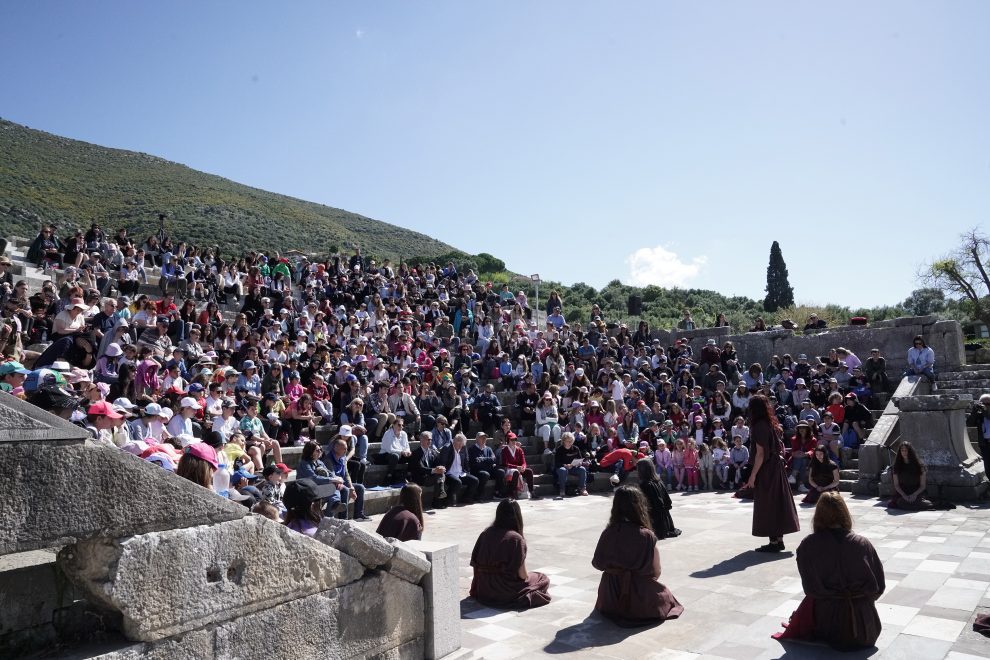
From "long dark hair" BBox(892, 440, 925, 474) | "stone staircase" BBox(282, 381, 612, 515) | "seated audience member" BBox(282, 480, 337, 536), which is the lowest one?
"stone staircase" BBox(282, 381, 612, 515)

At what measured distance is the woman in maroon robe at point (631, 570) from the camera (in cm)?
518

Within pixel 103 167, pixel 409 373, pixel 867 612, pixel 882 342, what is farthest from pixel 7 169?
pixel 867 612

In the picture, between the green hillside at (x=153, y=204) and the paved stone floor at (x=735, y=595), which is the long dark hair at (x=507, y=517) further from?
the green hillside at (x=153, y=204)

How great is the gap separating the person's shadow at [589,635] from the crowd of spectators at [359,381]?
89.2 inches

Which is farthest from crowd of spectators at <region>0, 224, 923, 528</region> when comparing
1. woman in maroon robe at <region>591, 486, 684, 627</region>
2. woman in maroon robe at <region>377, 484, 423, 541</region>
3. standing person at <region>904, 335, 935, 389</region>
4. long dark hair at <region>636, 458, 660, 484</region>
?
long dark hair at <region>636, 458, 660, 484</region>

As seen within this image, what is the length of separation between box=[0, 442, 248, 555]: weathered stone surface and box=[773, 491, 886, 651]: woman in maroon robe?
3.90 m

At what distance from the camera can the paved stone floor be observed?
15.2 feet

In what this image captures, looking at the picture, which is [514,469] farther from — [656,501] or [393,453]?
[656,501]

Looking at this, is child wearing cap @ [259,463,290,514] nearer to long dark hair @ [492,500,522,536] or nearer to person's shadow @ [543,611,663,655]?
long dark hair @ [492,500,522,536]

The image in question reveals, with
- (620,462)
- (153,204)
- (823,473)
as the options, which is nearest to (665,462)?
(620,462)

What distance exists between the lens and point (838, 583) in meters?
4.47

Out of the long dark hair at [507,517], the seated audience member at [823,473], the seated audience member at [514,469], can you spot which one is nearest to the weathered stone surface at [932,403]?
the seated audience member at [823,473]

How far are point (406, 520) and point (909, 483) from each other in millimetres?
7410

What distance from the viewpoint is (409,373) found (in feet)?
46.7
